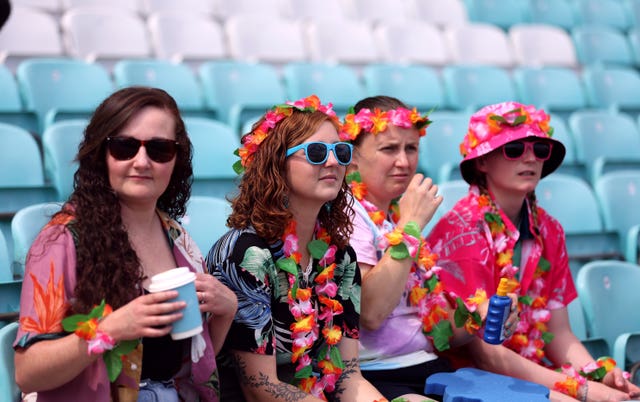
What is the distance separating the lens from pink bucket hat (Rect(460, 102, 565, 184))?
325 centimetres

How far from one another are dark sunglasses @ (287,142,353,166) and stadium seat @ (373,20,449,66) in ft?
14.0

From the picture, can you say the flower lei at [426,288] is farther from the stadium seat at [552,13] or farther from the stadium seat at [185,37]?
the stadium seat at [552,13]

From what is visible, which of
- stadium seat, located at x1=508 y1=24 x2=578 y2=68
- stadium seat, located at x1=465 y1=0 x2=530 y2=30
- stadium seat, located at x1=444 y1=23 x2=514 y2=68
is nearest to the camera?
stadium seat, located at x1=444 y1=23 x2=514 y2=68

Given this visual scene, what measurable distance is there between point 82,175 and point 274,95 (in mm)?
3251

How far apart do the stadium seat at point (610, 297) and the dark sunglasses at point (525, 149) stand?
26.8 inches

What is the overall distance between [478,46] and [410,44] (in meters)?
0.69

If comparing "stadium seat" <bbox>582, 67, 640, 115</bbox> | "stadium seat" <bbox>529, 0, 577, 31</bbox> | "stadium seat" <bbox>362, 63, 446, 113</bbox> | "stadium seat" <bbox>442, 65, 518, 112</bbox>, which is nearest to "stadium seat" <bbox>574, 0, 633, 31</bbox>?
"stadium seat" <bbox>529, 0, 577, 31</bbox>

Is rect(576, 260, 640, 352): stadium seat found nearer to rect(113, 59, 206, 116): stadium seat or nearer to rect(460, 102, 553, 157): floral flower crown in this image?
rect(460, 102, 553, 157): floral flower crown

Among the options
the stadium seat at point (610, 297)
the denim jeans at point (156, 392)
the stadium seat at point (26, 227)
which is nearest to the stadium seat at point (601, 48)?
the stadium seat at point (610, 297)

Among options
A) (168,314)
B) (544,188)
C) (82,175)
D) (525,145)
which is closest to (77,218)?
(82,175)

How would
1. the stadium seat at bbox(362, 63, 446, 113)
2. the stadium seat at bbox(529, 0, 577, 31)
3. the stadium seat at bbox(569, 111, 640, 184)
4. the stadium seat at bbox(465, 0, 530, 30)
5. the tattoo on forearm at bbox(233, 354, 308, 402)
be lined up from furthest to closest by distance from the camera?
the stadium seat at bbox(529, 0, 577, 31) → the stadium seat at bbox(465, 0, 530, 30) → the stadium seat at bbox(362, 63, 446, 113) → the stadium seat at bbox(569, 111, 640, 184) → the tattoo on forearm at bbox(233, 354, 308, 402)

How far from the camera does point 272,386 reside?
2.40m

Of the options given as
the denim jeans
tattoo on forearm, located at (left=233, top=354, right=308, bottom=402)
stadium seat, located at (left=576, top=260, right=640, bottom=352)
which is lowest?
stadium seat, located at (left=576, top=260, right=640, bottom=352)

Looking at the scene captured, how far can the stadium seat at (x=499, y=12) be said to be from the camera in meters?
8.08
